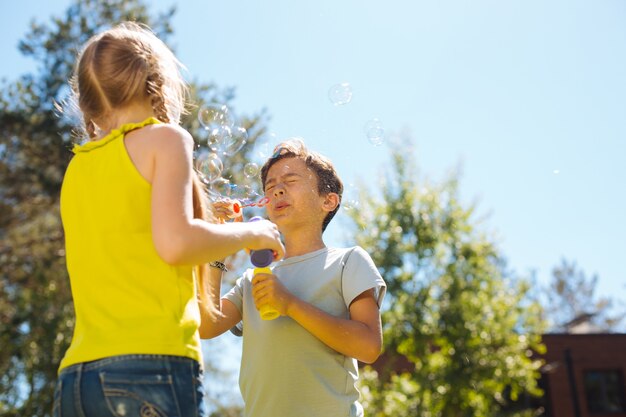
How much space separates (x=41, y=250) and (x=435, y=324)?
9529 mm

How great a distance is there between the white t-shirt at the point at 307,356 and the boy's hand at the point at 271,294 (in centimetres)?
20

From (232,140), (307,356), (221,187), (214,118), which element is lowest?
(307,356)

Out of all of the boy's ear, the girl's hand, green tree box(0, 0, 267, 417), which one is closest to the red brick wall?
green tree box(0, 0, 267, 417)

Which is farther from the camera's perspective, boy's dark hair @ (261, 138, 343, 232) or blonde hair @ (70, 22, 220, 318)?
boy's dark hair @ (261, 138, 343, 232)

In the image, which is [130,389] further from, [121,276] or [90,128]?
[90,128]

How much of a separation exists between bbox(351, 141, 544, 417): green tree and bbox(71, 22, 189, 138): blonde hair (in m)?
14.0

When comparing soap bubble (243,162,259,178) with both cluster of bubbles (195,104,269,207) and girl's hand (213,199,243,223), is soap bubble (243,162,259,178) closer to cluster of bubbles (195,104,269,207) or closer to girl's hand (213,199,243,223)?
cluster of bubbles (195,104,269,207)

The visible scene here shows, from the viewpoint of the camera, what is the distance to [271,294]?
227cm

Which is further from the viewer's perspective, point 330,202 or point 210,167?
point 210,167

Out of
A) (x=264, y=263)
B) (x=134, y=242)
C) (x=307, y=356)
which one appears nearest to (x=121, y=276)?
(x=134, y=242)

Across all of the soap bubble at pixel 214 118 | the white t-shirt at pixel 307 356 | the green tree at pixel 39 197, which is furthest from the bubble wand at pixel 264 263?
the green tree at pixel 39 197

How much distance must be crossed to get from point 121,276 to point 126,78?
0.52 metres

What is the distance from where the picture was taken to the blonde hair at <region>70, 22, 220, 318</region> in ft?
5.70

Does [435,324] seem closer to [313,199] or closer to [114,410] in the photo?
[313,199]
